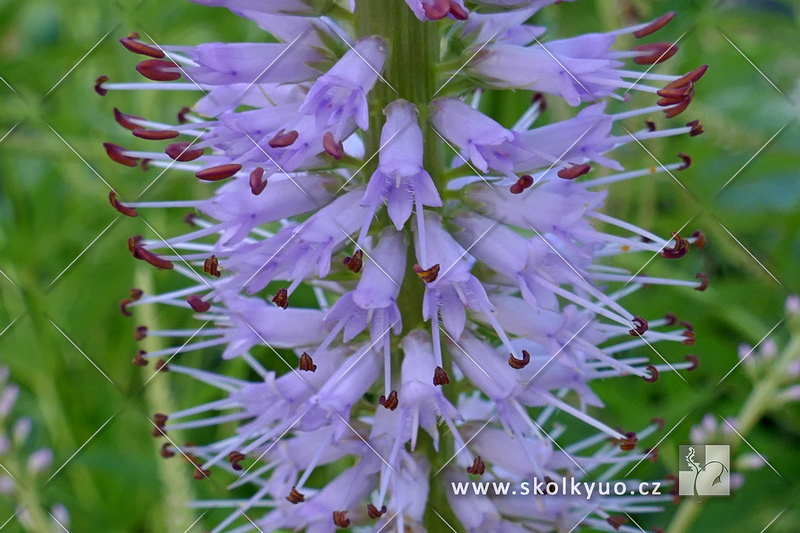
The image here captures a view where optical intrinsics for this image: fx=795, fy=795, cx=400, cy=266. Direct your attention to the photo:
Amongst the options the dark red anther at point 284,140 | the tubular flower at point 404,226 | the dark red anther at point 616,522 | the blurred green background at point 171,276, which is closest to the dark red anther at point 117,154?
the tubular flower at point 404,226

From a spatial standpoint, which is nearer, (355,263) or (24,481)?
(355,263)

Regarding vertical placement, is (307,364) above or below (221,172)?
below

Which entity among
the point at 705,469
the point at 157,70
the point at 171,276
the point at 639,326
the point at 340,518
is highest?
the point at 157,70

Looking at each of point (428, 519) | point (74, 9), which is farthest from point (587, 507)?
point (74, 9)

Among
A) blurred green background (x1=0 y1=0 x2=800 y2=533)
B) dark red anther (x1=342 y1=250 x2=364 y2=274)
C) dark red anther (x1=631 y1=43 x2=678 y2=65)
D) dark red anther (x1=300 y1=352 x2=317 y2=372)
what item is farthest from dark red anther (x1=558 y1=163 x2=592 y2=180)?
blurred green background (x1=0 y1=0 x2=800 y2=533)

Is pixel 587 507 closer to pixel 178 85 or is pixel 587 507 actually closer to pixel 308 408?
pixel 308 408

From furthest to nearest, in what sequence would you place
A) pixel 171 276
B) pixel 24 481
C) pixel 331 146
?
pixel 171 276
pixel 24 481
pixel 331 146

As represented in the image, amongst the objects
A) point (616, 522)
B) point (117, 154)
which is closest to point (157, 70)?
point (117, 154)

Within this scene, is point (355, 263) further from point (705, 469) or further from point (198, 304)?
point (705, 469)
